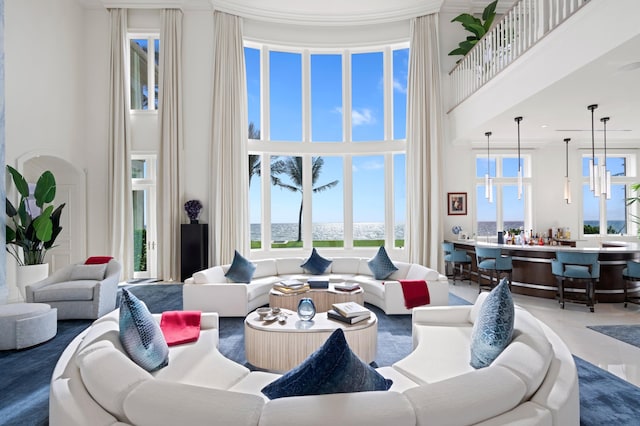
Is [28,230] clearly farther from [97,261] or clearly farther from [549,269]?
[549,269]

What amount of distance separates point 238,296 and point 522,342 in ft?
11.2

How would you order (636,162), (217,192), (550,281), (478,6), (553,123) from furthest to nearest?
(636,162) → (478,6) → (217,192) → (553,123) → (550,281)

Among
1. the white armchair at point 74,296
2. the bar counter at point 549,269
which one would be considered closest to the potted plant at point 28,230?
the white armchair at point 74,296

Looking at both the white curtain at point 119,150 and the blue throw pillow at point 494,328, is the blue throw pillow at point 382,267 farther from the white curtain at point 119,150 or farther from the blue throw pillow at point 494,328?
the white curtain at point 119,150

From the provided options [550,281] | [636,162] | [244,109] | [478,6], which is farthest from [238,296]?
[636,162]

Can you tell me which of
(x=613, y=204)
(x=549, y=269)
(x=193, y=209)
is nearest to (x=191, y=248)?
(x=193, y=209)

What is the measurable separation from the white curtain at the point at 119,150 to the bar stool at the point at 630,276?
8690 mm

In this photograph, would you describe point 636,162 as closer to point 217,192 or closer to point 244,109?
point 244,109

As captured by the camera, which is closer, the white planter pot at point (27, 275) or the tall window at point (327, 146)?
the white planter pot at point (27, 275)

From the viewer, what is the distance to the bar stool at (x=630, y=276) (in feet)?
15.8

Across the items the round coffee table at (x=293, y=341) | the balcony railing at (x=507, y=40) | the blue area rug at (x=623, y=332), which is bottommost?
the blue area rug at (x=623, y=332)

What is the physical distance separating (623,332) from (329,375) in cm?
436

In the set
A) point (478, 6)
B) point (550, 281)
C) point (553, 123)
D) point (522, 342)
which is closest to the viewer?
point (522, 342)

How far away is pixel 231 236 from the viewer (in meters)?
7.21
